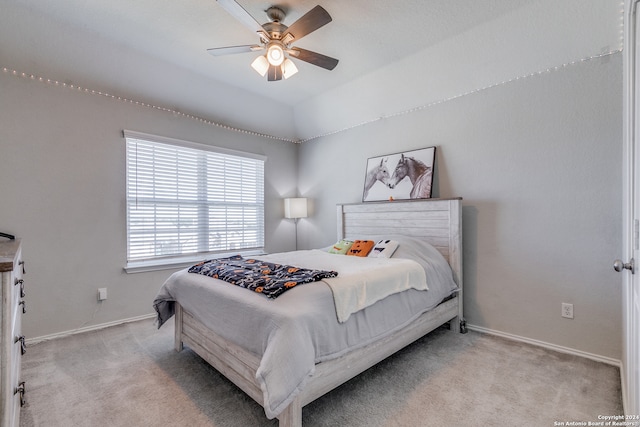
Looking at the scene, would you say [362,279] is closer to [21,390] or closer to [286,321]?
[286,321]

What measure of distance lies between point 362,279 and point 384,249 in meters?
1.01

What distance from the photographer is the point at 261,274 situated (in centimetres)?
206

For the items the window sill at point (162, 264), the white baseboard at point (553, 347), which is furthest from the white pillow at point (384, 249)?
the window sill at point (162, 264)

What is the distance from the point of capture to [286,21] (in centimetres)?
247

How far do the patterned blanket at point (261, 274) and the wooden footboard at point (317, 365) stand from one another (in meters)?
0.36

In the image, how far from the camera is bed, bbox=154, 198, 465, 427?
139cm

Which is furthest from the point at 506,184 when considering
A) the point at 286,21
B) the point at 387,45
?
the point at 286,21

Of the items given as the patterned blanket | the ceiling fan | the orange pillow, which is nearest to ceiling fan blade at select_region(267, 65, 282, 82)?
the ceiling fan

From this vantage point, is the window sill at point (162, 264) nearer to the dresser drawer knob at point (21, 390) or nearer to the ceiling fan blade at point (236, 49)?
the dresser drawer knob at point (21, 390)

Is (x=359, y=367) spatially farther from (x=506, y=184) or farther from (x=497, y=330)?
(x=506, y=184)

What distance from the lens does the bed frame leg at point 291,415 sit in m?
1.39

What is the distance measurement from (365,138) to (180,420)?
3.45 meters

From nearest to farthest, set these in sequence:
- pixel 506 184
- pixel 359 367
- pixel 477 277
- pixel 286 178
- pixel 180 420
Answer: pixel 180 420 < pixel 359 367 < pixel 506 184 < pixel 477 277 < pixel 286 178

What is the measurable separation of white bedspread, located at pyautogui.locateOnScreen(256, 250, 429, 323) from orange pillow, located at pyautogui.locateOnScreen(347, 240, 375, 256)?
310 millimetres
